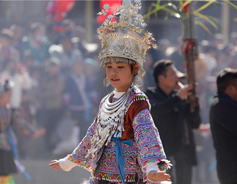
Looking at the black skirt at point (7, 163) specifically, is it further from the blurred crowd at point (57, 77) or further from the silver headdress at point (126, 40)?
the silver headdress at point (126, 40)

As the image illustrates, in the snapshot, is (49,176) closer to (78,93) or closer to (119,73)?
(78,93)

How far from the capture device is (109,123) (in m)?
3.20

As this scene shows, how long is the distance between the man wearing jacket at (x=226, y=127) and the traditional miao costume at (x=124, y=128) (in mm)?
1214

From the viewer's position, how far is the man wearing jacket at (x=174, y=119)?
4840mm

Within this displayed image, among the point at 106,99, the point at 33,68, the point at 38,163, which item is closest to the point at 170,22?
the point at 33,68

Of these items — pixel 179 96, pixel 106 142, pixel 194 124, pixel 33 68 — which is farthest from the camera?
pixel 33 68

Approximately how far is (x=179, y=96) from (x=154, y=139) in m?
1.91

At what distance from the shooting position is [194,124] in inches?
203

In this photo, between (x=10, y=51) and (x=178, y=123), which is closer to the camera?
(x=178, y=123)

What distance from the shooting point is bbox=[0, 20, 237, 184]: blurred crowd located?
8.02m

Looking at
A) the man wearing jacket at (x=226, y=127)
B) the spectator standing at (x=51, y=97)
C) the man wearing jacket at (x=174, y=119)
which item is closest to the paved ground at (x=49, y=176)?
the spectator standing at (x=51, y=97)

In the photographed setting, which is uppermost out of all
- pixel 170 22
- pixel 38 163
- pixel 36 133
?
pixel 170 22

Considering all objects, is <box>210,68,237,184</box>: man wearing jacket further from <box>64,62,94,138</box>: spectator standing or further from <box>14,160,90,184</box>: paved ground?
<box>64,62,94,138</box>: spectator standing

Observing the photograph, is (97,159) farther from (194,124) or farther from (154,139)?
(194,124)
